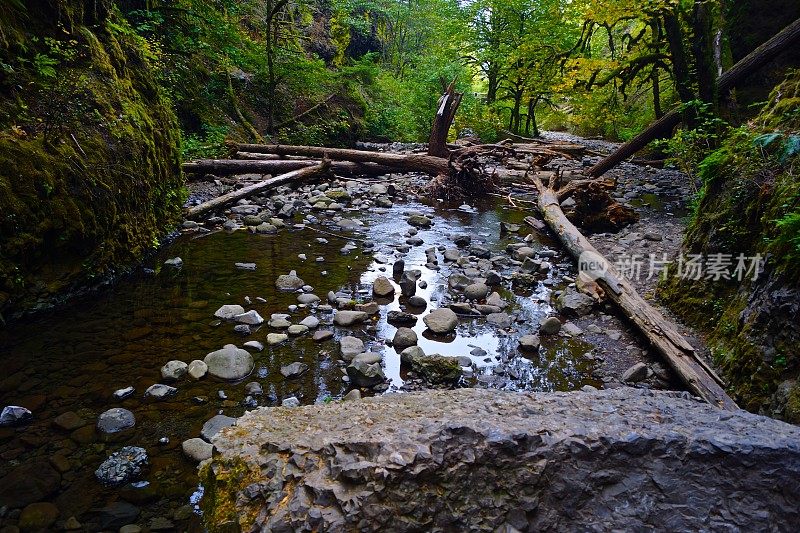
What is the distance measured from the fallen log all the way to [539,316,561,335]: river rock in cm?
552

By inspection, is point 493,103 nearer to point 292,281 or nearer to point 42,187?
point 292,281

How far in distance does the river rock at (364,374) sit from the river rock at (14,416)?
1972 millimetres

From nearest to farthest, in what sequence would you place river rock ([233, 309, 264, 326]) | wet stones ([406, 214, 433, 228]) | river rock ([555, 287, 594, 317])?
river rock ([233, 309, 264, 326]) < river rock ([555, 287, 594, 317]) < wet stones ([406, 214, 433, 228])

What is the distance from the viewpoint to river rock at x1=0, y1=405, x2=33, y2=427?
2.52m

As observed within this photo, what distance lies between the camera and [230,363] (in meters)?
3.25

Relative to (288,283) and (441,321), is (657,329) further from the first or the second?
(288,283)

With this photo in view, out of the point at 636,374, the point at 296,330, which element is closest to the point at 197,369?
the point at 296,330

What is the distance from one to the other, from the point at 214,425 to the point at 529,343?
2.64m

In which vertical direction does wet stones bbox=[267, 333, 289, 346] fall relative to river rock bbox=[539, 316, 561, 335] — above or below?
below

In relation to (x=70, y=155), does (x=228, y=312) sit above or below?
below

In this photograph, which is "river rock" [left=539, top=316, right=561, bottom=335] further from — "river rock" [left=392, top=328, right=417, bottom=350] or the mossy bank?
"river rock" [left=392, top=328, right=417, bottom=350]

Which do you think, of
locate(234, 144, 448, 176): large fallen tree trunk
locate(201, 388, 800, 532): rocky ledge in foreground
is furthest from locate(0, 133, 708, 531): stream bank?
locate(234, 144, 448, 176): large fallen tree trunk

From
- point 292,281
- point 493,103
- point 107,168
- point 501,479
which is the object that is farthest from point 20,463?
point 493,103

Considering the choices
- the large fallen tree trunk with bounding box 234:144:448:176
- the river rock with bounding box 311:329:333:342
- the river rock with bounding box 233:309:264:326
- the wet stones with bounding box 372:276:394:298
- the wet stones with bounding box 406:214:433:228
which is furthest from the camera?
the large fallen tree trunk with bounding box 234:144:448:176
